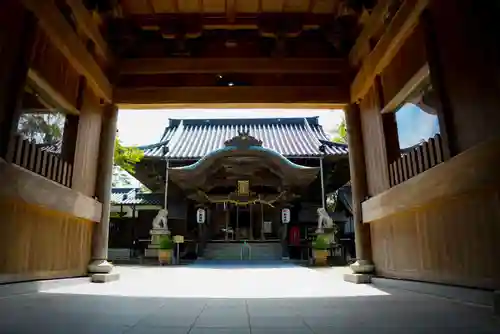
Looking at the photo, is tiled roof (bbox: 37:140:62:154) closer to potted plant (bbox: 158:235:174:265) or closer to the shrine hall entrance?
potted plant (bbox: 158:235:174:265)

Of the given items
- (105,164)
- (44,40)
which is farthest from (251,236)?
(44,40)

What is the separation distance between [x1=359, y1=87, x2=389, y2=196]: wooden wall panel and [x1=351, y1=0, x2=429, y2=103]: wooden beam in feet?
0.56

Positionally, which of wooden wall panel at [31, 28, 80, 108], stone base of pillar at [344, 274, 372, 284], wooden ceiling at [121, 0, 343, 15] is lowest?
stone base of pillar at [344, 274, 372, 284]

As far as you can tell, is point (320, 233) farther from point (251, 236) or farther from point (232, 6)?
point (232, 6)

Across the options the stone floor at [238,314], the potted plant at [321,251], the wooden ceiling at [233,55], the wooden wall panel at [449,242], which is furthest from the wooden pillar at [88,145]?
the potted plant at [321,251]

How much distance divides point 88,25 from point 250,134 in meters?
16.7

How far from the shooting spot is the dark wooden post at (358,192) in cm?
508

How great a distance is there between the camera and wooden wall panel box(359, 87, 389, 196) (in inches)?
189

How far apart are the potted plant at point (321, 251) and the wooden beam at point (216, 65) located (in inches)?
305

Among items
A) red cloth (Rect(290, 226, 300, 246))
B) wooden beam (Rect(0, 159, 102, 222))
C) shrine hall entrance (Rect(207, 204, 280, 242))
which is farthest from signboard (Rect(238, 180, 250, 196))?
wooden beam (Rect(0, 159, 102, 222))

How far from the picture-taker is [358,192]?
5449 millimetres

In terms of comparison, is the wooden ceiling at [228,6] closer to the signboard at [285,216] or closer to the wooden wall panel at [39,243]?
the wooden wall panel at [39,243]

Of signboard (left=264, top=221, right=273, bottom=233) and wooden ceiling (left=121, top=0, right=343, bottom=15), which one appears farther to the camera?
signboard (left=264, top=221, right=273, bottom=233)

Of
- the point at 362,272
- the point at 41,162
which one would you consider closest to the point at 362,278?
the point at 362,272
